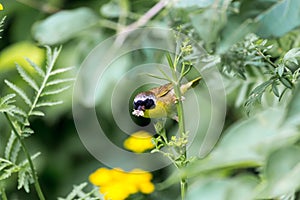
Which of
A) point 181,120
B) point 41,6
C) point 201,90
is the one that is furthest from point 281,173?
point 41,6

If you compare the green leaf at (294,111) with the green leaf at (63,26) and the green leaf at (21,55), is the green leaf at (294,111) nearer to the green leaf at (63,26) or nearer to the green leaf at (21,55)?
the green leaf at (63,26)

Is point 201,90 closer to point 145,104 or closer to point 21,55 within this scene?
point 21,55

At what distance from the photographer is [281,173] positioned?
1.35 feet

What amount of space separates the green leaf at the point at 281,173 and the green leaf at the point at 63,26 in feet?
3.35

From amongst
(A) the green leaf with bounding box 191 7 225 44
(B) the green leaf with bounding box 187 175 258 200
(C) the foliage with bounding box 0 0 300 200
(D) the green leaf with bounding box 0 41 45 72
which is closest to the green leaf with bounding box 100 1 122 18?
(C) the foliage with bounding box 0 0 300 200

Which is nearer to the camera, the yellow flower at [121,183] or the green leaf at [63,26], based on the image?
the yellow flower at [121,183]

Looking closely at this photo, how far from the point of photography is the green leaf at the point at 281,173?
0.40 meters

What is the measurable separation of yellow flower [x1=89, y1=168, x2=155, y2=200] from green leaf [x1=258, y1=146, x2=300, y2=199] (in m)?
0.55

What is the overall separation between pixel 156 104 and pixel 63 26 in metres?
0.81

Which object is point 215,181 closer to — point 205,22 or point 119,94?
point 205,22

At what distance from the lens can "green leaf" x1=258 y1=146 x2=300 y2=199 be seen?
40 cm

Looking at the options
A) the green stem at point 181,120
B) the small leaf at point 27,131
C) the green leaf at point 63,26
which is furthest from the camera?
the green leaf at point 63,26

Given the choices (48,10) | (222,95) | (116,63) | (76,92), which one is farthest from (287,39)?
(48,10)

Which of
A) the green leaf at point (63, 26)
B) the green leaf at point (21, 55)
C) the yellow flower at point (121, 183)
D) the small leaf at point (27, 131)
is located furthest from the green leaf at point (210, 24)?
the green leaf at point (21, 55)
